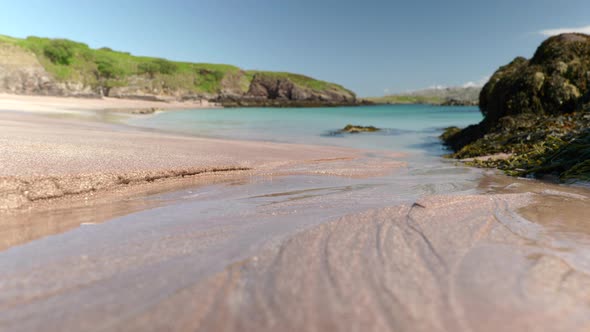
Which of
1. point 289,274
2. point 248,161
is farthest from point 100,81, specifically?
point 289,274

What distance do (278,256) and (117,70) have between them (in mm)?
65780

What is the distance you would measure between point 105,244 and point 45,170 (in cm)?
169

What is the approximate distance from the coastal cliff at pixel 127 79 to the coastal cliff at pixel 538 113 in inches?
1867

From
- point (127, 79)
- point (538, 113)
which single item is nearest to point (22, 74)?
point (127, 79)

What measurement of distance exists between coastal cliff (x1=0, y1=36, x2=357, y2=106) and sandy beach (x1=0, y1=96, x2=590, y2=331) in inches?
1855

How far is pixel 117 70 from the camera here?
57.6m

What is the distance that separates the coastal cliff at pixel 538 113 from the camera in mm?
5108

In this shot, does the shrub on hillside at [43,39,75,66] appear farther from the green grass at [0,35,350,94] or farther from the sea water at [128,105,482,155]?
the sea water at [128,105,482,155]

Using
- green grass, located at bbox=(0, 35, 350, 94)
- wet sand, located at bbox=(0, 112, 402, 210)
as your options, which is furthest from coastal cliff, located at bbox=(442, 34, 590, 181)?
green grass, located at bbox=(0, 35, 350, 94)

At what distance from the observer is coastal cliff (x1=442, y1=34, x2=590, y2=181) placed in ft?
16.8

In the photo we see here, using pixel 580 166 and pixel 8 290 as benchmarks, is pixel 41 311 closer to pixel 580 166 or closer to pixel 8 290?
pixel 8 290

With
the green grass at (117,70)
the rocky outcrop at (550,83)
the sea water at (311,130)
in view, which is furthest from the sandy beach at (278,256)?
the green grass at (117,70)

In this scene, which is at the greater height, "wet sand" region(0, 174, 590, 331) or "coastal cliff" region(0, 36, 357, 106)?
"coastal cliff" region(0, 36, 357, 106)

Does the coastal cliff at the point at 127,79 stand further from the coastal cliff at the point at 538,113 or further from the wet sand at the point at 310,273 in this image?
the wet sand at the point at 310,273
